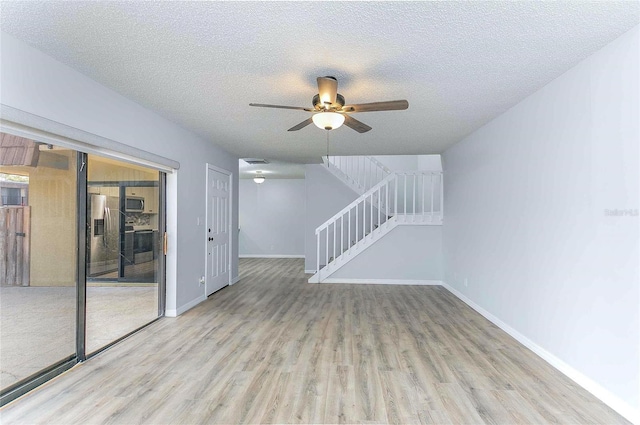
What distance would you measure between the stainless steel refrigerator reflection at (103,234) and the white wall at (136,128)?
2.19ft

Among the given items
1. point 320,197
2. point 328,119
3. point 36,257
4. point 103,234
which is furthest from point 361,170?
point 36,257

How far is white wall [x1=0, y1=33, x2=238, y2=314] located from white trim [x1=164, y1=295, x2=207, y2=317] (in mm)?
27

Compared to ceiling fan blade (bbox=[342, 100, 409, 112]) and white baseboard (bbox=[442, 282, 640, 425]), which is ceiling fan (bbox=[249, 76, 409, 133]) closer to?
ceiling fan blade (bbox=[342, 100, 409, 112])

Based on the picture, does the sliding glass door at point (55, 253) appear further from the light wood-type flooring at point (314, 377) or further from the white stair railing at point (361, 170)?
the white stair railing at point (361, 170)

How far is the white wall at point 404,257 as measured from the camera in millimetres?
6629

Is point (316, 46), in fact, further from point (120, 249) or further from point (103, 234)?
point (120, 249)

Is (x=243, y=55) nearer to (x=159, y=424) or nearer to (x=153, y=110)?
(x=153, y=110)

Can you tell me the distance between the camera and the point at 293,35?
2270mm

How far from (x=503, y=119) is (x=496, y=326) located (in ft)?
8.09

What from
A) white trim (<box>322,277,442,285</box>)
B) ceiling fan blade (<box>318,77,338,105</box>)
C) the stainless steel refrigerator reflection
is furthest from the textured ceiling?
white trim (<box>322,277,442,285</box>)

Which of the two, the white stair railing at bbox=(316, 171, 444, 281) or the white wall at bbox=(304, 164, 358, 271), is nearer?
the white stair railing at bbox=(316, 171, 444, 281)

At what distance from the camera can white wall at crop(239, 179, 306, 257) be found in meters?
10.6

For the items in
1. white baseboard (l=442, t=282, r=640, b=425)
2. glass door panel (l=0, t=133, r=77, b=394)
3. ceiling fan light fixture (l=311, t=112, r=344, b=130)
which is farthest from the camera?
ceiling fan light fixture (l=311, t=112, r=344, b=130)

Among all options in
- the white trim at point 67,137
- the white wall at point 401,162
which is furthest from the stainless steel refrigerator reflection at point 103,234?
the white wall at point 401,162
